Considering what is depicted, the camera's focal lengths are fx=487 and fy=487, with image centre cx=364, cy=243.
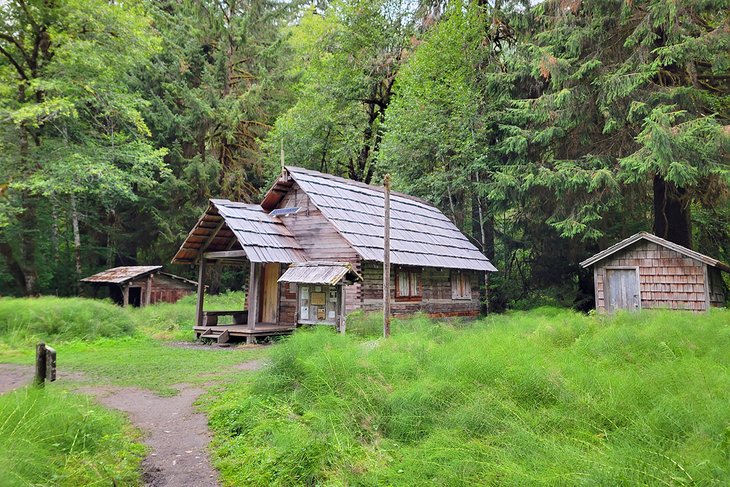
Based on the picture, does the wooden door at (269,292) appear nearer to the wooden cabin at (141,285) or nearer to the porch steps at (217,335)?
the porch steps at (217,335)

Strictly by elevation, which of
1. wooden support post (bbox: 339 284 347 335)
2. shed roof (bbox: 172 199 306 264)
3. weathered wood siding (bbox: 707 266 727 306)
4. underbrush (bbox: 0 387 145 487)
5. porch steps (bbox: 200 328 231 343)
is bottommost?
underbrush (bbox: 0 387 145 487)

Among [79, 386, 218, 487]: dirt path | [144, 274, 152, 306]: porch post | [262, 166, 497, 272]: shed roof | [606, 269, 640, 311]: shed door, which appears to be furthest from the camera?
[144, 274, 152, 306]: porch post

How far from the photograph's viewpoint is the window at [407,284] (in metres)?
19.9

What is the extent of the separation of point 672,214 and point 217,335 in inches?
739

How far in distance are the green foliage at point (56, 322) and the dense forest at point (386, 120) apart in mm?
6671

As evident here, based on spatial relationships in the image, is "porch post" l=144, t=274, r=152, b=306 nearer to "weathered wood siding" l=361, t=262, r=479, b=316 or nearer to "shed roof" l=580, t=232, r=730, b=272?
"weathered wood siding" l=361, t=262, r=479, b=316

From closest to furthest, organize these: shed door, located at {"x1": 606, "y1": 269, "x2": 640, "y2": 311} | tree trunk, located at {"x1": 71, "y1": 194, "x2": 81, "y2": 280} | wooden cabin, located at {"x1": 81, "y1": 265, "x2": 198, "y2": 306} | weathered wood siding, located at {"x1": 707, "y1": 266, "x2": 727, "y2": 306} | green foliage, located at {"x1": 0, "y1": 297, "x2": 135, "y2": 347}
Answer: green foliage, located at {"x1": 0, "y1": 297, "x2": 135, "y2": 347}, weathered wood siding, located at {"x1": 707, "y1": 266, "x2": 727, "y2": 306}, shed door, located at {"x1": 606, "y1": 269, "x2": 640, "y2": 311}, wooden cabin, located at {"x1": 81, "y1": 265, "x2": 198, "y2": 306}, tree trunk, located at {"x1": 71, "y1": 194, "x2": 81, "y2": 280}

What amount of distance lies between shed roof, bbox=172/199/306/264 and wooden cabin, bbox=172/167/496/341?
0.14 ft

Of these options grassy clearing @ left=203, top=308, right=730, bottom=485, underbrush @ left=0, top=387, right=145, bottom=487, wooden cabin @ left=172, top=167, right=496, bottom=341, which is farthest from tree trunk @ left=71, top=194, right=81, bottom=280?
underbrush @ left=0, top=387, right=145, bottom=487

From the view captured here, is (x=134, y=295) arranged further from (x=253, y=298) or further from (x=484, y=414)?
(x=484, y=414)

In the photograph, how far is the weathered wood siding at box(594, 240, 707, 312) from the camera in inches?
608

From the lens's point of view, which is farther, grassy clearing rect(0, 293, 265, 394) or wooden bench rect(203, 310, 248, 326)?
wooden bench rect(203, 310, 248, 326)

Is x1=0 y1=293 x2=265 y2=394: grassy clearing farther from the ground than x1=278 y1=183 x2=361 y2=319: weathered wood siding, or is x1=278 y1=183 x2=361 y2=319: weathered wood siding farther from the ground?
x1=278 y1=183 x2=361 y2=319: weathered wood siding

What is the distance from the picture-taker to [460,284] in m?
24.2
